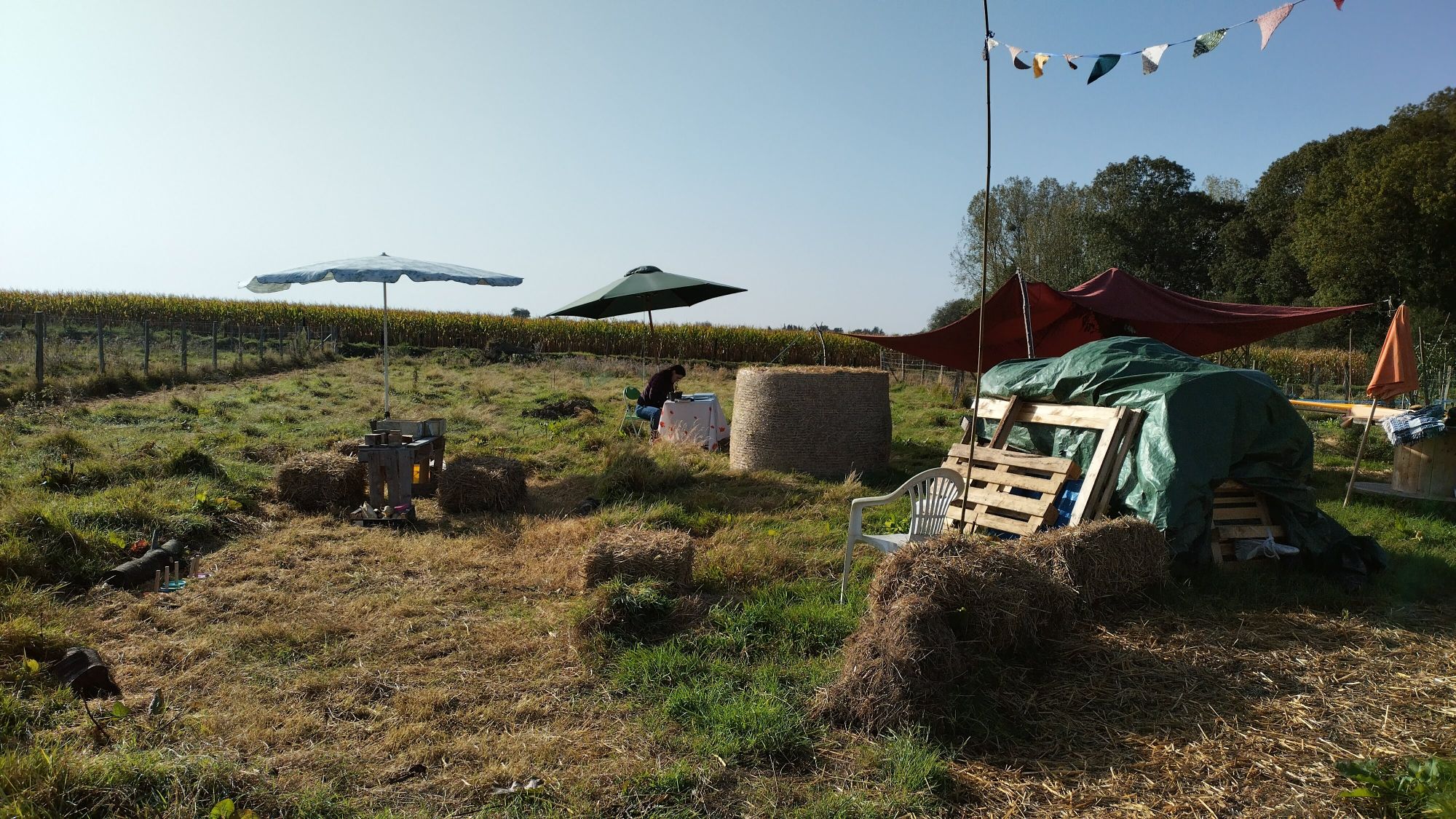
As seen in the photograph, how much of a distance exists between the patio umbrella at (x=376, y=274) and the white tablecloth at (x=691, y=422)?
257cm

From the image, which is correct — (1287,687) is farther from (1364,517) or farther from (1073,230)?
(1073,230)

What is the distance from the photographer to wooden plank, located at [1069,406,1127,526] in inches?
209

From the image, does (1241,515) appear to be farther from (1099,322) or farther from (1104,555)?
(1099,322)

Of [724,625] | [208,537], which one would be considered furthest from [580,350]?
[724,625]

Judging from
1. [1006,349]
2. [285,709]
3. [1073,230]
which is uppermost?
[1073,230]

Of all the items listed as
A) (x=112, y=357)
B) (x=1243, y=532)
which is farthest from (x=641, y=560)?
(x=112, y=357)

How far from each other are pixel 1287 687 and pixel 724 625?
2570mm

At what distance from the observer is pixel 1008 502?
574 centimetres

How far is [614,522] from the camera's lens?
641cm

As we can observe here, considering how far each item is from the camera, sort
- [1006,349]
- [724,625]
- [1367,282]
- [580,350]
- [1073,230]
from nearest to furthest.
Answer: [724,625]
[1006,349]
[1367,282]
[580,350]
[1073,230]

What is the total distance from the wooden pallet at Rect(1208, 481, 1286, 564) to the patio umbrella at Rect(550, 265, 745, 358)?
20.9ft

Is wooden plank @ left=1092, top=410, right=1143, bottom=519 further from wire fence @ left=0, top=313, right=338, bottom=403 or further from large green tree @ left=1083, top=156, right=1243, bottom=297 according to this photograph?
large green tree @ left=1083, top=156, right=1243, bottom=297

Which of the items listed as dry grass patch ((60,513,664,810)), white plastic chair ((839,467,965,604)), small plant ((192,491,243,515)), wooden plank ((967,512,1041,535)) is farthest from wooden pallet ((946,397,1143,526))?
small plant ((192,491,243,515))

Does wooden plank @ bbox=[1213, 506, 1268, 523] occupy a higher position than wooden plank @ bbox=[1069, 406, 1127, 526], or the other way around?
wooden plank @ bbox=[1069, 406, 1127, 526]
